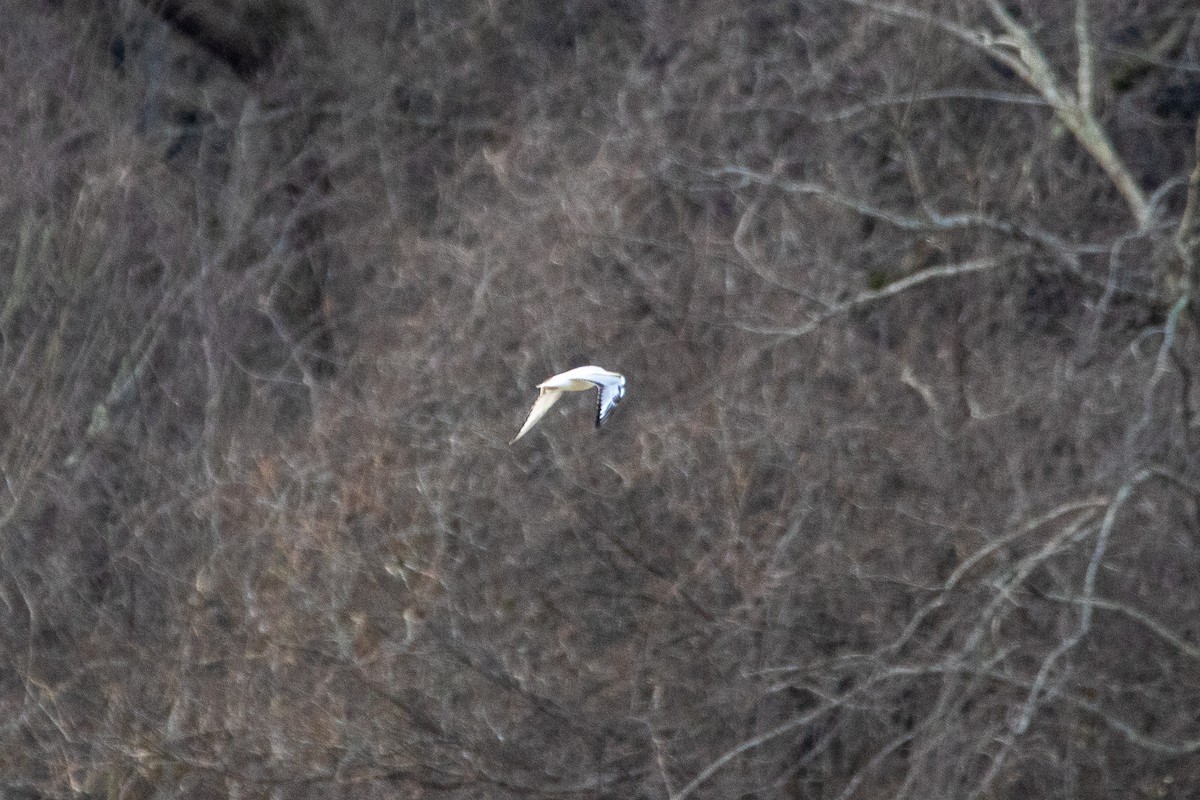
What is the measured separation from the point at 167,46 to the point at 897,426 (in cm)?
703

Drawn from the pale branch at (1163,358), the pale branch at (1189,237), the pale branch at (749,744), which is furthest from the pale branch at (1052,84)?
the pale branch at (749,744)

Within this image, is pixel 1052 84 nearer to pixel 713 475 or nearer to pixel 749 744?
pixel 713 475

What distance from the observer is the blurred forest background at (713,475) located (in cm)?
807

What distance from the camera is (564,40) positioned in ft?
41.8

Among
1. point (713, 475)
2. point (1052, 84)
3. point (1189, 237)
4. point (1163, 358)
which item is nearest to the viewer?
point (1163, 358)

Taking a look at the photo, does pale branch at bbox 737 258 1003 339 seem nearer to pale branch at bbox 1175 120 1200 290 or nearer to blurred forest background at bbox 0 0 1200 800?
blurred forest background at bbox 0 0 1200 800

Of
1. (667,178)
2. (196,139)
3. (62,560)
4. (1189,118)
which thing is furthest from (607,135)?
(196,139)

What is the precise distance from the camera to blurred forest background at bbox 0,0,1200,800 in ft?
26.5

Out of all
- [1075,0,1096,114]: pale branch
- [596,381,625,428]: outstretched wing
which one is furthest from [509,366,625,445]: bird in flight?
[1075,0,1096,114]: pale branch

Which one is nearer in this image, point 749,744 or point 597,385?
point 597,385

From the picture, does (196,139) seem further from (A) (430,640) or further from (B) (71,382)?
(A) (430,640)

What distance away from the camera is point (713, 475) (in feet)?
29.9

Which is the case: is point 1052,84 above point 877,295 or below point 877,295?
above

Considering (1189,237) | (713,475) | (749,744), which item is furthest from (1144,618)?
(713,475)
